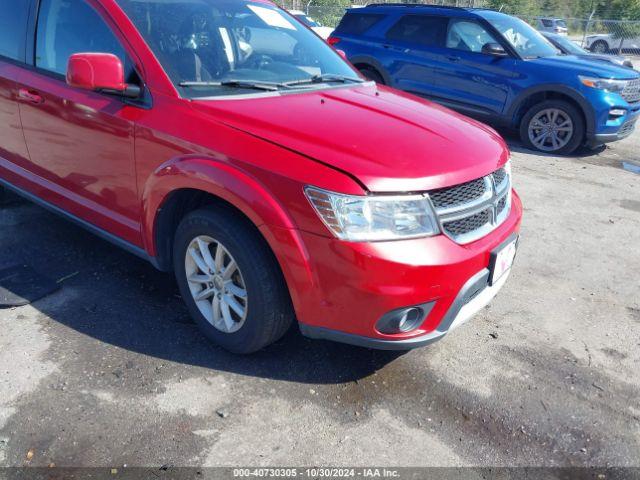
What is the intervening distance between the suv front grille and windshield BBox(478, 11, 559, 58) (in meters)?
5.66

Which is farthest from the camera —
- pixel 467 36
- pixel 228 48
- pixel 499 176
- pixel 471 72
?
pixel 467 36

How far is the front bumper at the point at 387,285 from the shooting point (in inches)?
91.8

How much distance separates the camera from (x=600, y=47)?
26.4m

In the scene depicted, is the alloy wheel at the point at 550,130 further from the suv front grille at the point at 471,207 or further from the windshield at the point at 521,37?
the suv front grille at the point at 471,207

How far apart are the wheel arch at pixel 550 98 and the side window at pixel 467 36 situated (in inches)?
36.7

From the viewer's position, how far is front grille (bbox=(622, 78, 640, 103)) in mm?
7430

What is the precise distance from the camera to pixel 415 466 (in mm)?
2373

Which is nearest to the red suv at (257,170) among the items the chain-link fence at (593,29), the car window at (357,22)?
the car window at (357,22)

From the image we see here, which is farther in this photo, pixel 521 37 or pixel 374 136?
pixel 521 37

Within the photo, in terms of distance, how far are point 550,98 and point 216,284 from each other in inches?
250

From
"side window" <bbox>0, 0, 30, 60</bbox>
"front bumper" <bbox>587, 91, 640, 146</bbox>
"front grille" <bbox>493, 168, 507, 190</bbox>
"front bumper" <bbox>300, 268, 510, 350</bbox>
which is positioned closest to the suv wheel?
"front bumper" <bbox>587, 91, 640, 146</bbox>

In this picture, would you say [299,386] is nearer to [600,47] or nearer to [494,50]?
[494,50]

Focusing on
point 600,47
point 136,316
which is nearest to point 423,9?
point 136,316

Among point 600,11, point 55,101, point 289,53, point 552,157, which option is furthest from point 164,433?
point 600,11
